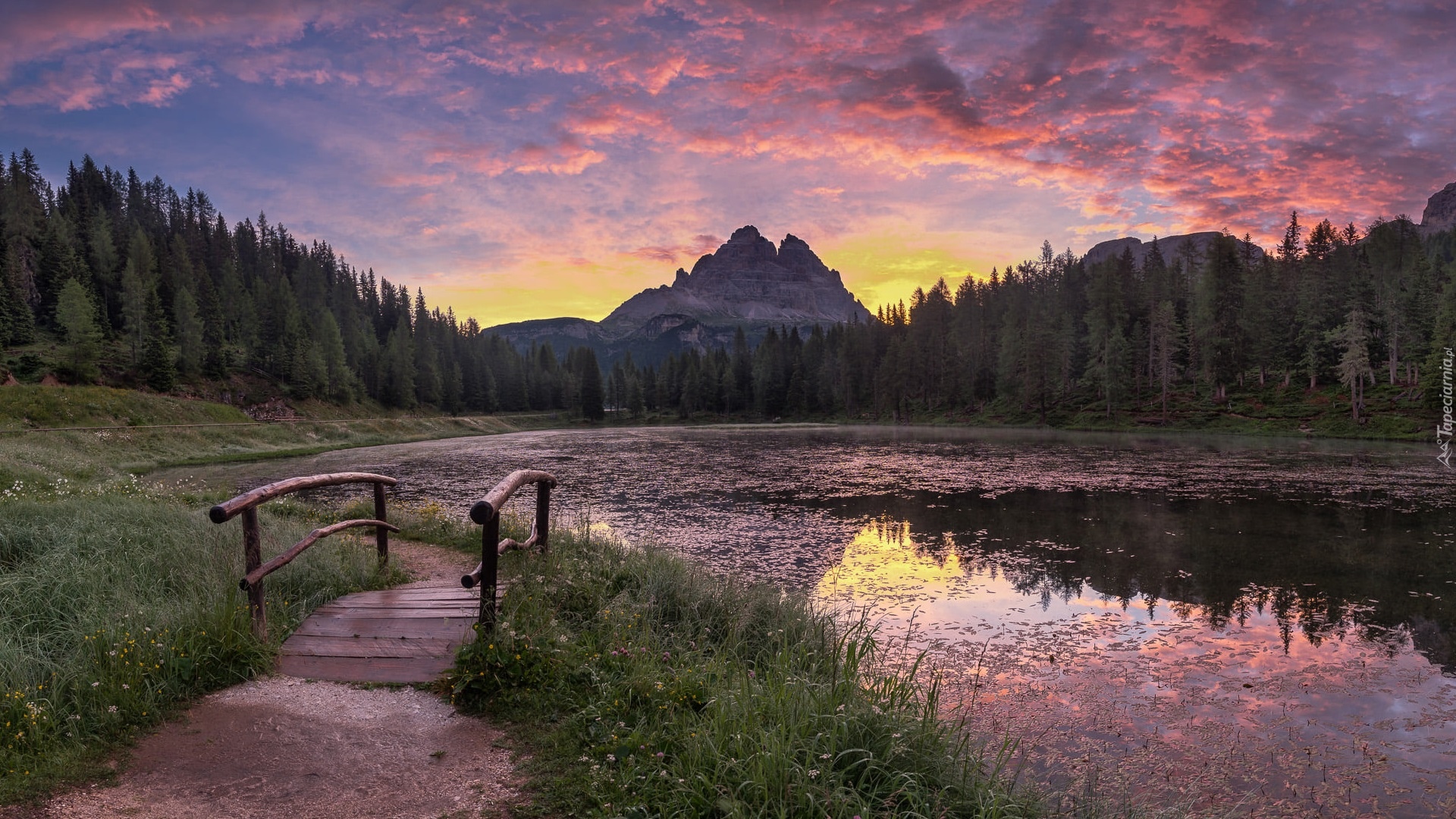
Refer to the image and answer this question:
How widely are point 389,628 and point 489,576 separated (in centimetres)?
165

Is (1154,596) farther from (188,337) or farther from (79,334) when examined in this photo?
(188,337)

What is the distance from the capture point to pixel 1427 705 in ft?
25.8

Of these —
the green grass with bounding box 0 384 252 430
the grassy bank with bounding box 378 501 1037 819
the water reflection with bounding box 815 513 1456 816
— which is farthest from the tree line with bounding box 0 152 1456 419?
the grassy bank with bounding box 378 501 1037 819

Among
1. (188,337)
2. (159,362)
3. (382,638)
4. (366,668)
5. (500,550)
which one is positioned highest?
(188,337)

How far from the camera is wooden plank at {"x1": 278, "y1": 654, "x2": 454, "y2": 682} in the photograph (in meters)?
6.55

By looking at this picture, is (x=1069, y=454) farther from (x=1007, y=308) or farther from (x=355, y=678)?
(x=1007, y=308)

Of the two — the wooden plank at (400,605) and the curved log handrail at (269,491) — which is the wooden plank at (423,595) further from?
the curved log handrail at (269,491)

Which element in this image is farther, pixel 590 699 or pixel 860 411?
pixel 860 411

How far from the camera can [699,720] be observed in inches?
221

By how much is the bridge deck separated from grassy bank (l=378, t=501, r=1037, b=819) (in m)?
0.59

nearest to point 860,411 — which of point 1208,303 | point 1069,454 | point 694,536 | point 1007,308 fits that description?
point 1007,308

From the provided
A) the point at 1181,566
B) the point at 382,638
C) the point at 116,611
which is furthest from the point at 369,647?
the point at 1181,566

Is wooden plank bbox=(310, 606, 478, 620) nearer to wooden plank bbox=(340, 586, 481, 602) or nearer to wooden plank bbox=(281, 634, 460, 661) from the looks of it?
wooden plank bbox=(340, 586, 481, 602)

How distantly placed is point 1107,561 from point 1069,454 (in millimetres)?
31393
